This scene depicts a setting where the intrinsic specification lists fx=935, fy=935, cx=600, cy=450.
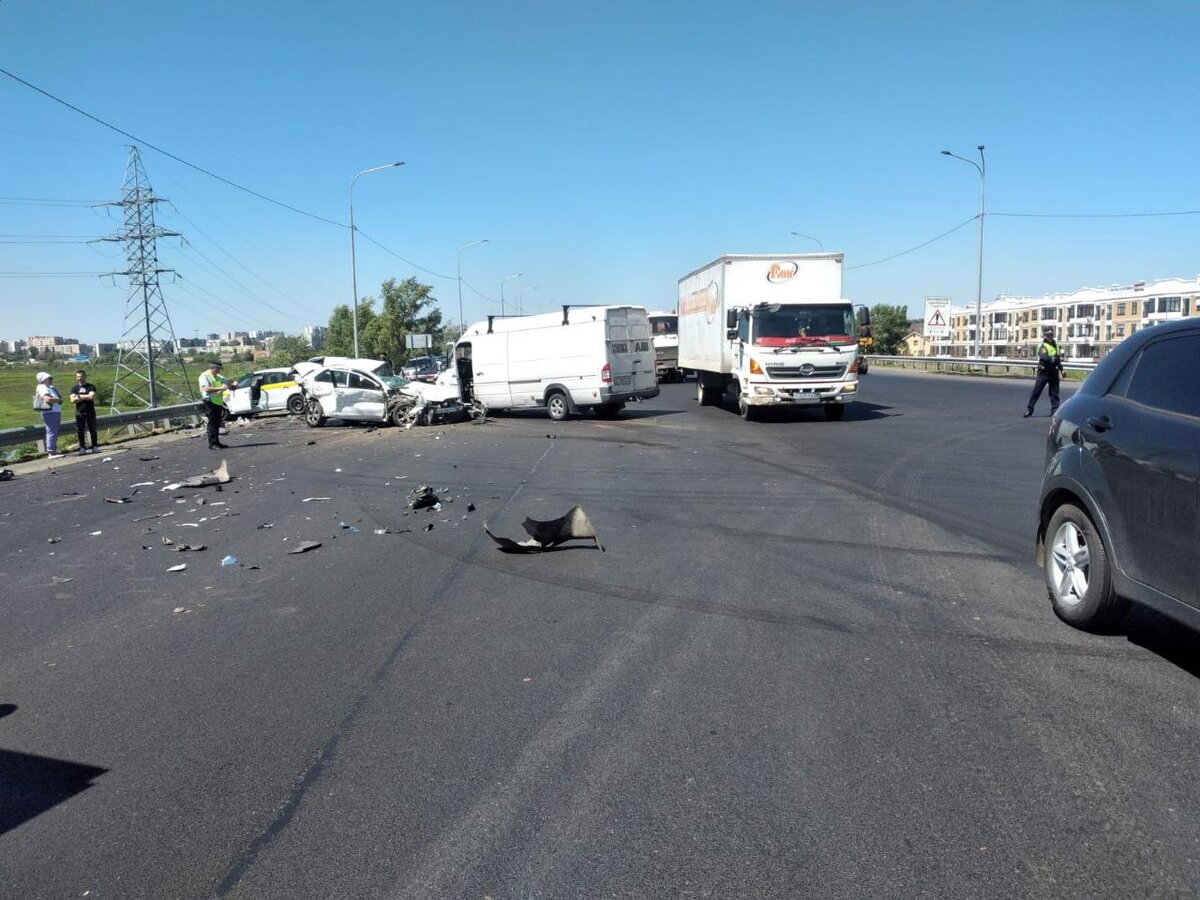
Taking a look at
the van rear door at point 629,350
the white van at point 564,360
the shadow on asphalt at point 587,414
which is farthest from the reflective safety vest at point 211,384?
the van rear door at point 629,350

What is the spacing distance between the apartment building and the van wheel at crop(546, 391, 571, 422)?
2676 centimetres

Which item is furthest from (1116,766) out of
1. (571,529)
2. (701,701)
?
(571,529)

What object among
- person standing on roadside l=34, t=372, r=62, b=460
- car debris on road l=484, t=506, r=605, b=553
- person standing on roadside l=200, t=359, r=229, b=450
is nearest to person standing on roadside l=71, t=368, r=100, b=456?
person standing on roadside l=34, t=372, r=62, b=460

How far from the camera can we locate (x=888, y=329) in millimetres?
111938

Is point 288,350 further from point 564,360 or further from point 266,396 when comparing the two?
point 564,360

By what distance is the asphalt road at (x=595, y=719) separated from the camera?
10.7ft

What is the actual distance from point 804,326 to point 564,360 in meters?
6.49

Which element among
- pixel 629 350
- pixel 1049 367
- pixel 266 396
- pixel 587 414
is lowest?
pixel 587 414

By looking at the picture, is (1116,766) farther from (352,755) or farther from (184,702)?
(184,702)

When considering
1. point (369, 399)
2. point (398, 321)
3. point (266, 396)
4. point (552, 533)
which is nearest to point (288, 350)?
point (398, 321)

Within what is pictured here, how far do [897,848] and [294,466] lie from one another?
49.6ft

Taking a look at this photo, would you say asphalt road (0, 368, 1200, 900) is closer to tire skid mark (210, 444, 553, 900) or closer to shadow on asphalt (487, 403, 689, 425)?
tire skid mark (210, 444, 553, 900)

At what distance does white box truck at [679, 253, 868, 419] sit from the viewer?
20.6 m

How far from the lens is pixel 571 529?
28.5 ft
